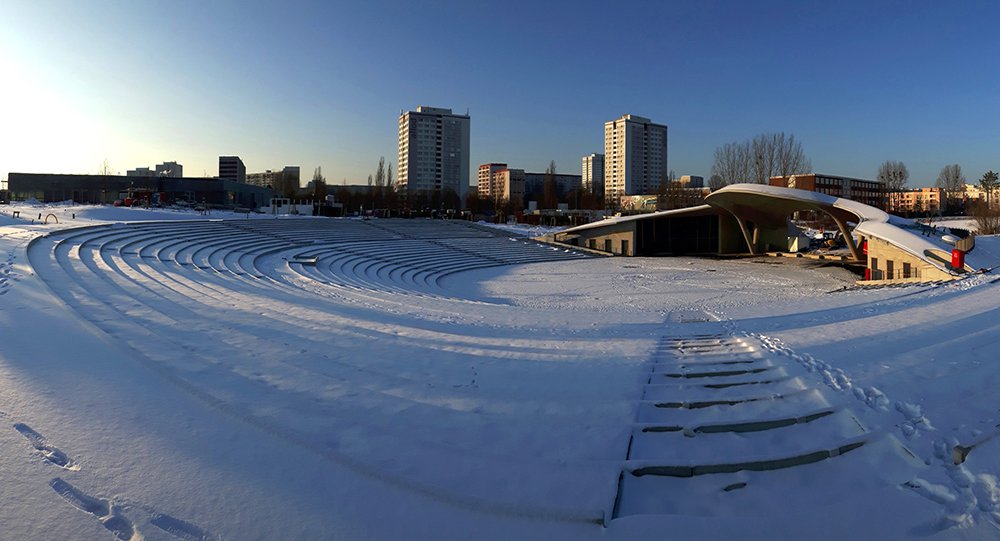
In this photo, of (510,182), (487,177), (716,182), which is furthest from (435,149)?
(716,182)

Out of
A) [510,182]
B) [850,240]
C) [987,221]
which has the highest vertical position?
[510,182]

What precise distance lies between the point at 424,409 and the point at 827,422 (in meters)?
3.62

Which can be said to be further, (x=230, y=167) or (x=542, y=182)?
(x=542, y=182)

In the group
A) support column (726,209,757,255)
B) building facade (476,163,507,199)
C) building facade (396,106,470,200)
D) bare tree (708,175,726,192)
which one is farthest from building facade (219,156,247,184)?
support column (726,209,757,255)

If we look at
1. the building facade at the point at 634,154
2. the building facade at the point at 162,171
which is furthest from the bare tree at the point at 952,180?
the building facade at the point at 162,171

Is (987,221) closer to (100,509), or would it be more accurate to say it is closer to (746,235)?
(746,235)

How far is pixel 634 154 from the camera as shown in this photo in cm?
14050

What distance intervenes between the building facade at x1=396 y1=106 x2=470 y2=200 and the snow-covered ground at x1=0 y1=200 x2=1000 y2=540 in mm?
112724

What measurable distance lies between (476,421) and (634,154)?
143348 millimetres

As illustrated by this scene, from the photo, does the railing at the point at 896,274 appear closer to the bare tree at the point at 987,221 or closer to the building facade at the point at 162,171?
the bare tree at the point at 987,221

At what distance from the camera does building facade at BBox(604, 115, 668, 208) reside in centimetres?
13938

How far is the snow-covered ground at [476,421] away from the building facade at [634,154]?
134 m

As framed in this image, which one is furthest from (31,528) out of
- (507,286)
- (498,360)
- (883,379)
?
(507,286)

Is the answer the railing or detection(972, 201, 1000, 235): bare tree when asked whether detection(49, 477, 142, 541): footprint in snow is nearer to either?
the railing
